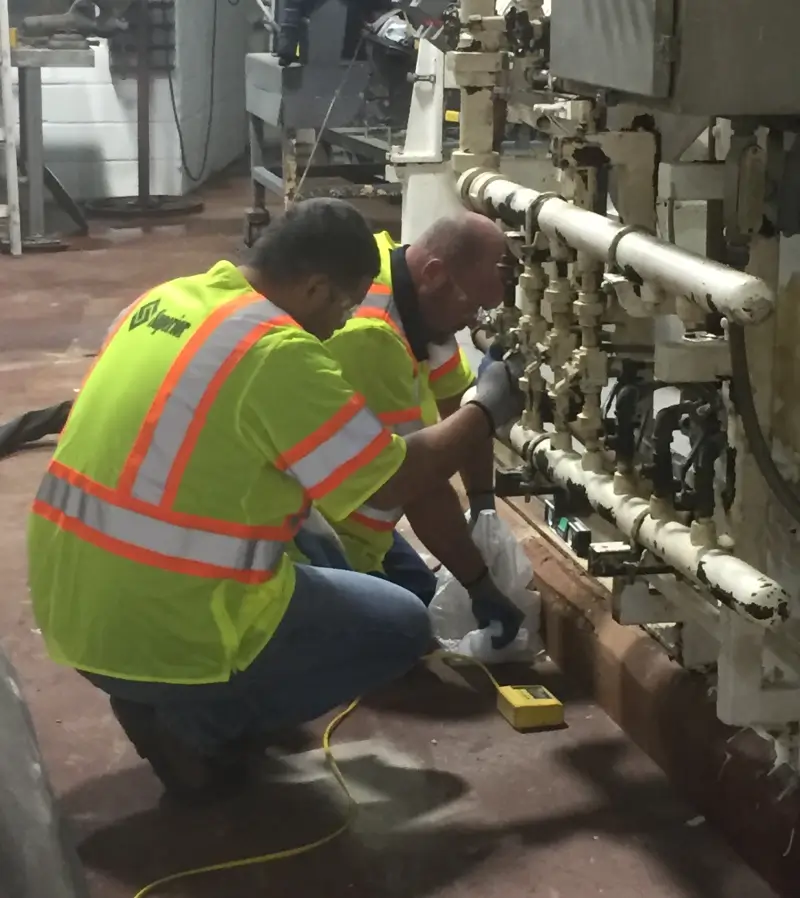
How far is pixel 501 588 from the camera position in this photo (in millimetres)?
2344

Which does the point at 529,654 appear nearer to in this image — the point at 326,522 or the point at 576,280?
the point at 326,522

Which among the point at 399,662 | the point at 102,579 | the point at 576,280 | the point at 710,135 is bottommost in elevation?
the point at 399,662

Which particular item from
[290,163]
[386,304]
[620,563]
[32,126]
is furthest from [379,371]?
[32,126]

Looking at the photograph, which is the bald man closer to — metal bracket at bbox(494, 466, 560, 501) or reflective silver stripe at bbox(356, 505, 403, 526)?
reflective silver stripe at bbox(356, 505, 403, 526)

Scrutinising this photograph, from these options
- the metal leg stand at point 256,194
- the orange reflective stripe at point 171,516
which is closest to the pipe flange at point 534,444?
the orange reflective stripe at point 171,516

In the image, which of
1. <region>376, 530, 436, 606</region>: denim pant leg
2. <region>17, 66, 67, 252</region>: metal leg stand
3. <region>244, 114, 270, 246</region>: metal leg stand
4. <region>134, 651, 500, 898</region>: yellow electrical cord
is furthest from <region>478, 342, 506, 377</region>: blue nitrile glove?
<region>17, 66, 67, 252</region>: metal leg stand

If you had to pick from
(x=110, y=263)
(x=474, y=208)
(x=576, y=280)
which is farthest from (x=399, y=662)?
(x=110, y=263)

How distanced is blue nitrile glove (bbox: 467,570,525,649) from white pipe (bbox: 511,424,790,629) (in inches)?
14.6

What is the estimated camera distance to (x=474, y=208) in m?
2.20

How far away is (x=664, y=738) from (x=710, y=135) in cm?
84

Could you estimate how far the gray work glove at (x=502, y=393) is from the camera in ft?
6.61

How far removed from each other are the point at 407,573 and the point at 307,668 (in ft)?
2.07

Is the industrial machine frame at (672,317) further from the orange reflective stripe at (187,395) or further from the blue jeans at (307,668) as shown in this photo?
the orange reflective stripe at (187,395)

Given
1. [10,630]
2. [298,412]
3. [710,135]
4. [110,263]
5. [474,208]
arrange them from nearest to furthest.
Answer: [298,412]
[710,135]
[474,208]
[10,630]
[110,263]
